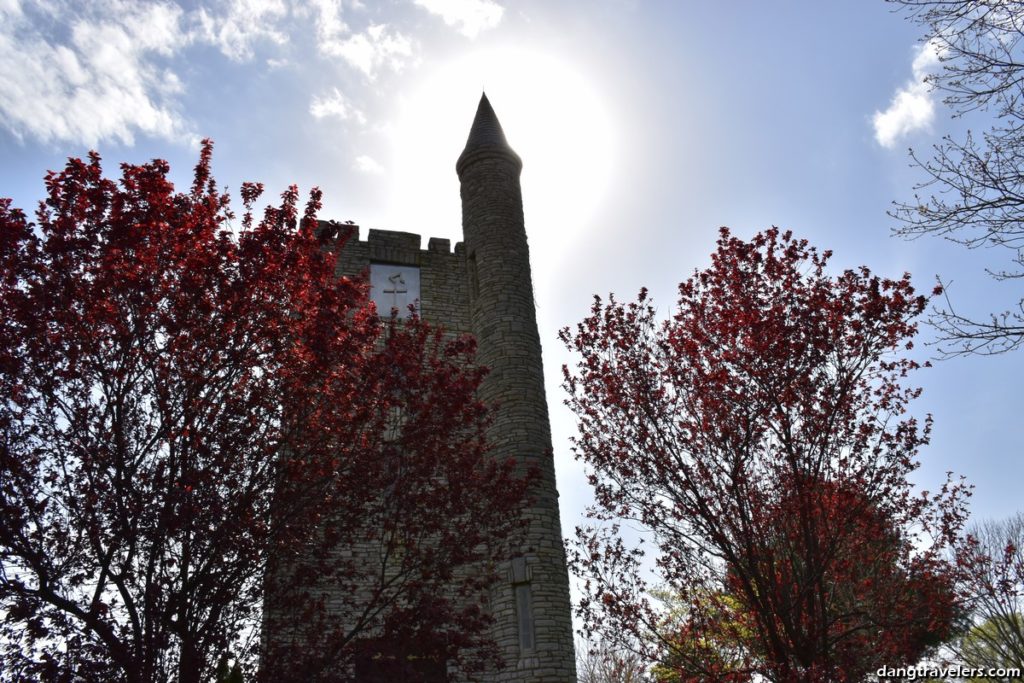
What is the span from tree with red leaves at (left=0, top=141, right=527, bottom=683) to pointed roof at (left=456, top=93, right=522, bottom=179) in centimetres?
923

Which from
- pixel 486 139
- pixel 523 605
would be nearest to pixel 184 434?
pixel 523 605

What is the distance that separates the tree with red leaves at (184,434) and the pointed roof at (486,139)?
9.23 metres

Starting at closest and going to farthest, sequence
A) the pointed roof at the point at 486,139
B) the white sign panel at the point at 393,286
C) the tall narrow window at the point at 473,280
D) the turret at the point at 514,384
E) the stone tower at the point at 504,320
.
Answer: the turret at the point at 514,384, the stone tower at the point at 504,320, the white sign panel at the point at 393,286, the tall narrow window at the point at 473,280, the pointed roof at the point at 486,139

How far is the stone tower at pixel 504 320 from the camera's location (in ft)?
40.5

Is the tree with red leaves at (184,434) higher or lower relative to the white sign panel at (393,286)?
lower

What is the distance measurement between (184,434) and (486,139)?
40.7 ft

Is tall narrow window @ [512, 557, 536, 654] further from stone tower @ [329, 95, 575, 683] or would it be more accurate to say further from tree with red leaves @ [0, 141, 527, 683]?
tree with red leaves @ [0, 141, 527, 683]

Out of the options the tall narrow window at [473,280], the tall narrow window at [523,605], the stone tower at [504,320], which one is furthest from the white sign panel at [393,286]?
the tall narrow window at [523,605]

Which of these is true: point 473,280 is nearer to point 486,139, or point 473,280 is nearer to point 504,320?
point 504,320

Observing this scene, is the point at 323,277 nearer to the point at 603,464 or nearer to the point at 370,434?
the point at 370,434

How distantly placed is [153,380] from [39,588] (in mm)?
2116

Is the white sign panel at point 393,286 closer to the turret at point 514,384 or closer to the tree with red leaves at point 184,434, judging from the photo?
the turret at point 514,384

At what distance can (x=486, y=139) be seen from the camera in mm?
17828

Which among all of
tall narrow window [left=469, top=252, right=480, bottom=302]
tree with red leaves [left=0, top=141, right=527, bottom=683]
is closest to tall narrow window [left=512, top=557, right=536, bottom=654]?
tree with red leaves [left=0, top=141, right=527, bottom=683]
